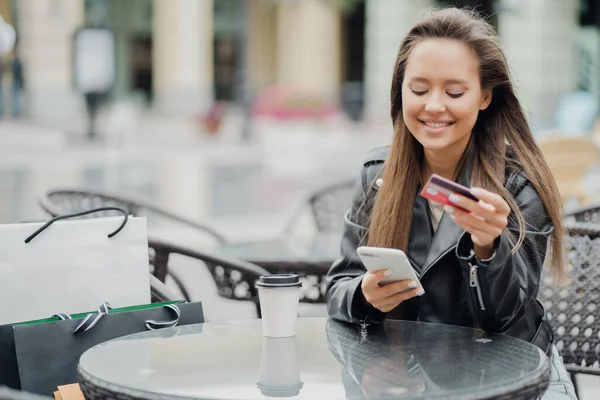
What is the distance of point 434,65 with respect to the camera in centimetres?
244

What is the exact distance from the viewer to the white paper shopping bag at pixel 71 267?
2.40 m

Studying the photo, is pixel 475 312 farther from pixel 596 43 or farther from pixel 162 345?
pixel 596 43

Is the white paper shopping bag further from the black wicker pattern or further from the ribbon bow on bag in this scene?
the black wicker pattern

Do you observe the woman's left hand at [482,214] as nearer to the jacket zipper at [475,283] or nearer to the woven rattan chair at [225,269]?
the jacket zipper at [475,283]

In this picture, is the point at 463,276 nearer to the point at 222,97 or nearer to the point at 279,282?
the point at 279,282

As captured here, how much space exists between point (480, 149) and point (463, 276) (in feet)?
1.17

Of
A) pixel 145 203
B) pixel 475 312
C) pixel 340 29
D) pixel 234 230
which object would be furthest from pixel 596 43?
pixel 475 312

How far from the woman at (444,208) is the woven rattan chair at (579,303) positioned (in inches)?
23.3

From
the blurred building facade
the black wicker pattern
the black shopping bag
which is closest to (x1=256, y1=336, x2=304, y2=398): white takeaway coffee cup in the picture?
the black shopping bag

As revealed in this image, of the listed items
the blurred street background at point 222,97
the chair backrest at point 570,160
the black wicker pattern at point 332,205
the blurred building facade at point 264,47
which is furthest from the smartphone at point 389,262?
the blurred building facade at point 264,47

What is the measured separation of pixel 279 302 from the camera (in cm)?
225

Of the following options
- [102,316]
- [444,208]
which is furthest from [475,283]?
[102,316]

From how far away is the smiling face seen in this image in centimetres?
244

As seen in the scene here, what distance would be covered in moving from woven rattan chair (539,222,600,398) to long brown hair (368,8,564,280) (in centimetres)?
56
